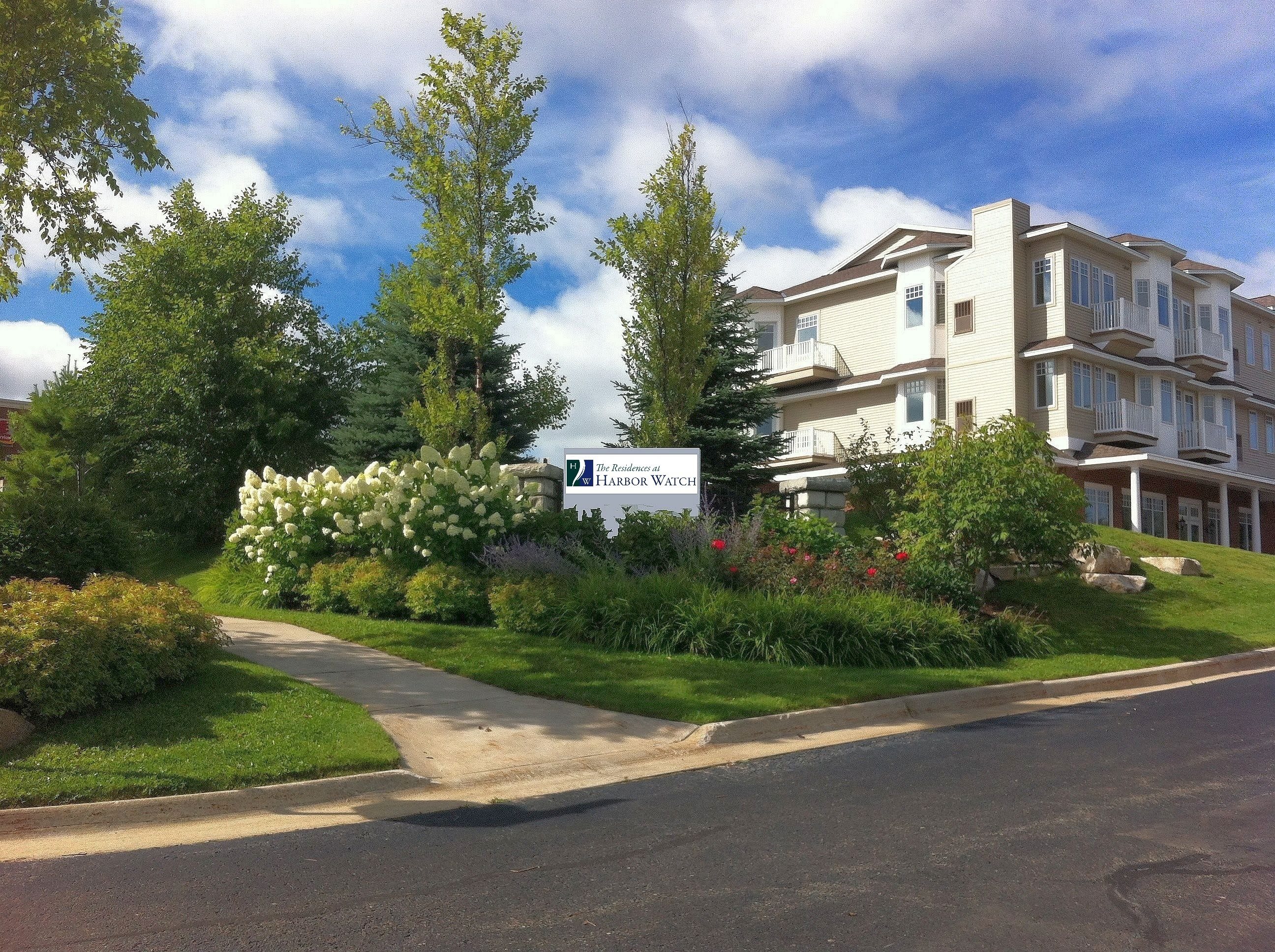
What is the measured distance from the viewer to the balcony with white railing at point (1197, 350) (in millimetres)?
34656

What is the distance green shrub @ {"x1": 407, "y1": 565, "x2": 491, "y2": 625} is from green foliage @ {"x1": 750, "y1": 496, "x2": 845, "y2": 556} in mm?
4328

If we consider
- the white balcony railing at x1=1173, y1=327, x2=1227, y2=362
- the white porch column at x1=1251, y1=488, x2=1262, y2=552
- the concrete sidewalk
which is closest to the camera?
the concrete sidewalk

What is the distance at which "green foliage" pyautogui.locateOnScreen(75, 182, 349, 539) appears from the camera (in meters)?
25.3

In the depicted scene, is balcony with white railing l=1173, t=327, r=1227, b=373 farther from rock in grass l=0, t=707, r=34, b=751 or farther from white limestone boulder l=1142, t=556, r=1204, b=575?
rock in grass l=0, t=707, r=34, b=751

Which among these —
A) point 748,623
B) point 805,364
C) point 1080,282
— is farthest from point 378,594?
point 1080,282

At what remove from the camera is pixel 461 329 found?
16578mm

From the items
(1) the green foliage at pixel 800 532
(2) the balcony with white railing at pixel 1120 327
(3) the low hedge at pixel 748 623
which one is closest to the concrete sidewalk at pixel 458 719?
(3) the low hedge at pixel 748 623

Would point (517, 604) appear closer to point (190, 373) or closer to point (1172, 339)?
point (190, 373)

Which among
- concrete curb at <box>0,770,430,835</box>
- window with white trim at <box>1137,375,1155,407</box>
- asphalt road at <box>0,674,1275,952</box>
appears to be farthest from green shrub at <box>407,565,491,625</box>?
window with white trim at <box>1137,375,1155,407</box>

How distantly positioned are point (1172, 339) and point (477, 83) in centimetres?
2656

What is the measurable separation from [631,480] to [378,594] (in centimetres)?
426

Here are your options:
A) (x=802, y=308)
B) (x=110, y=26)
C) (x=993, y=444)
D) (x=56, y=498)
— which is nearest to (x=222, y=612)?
(x=56, y=498)

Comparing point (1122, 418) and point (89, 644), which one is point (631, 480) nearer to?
point (89, 644)

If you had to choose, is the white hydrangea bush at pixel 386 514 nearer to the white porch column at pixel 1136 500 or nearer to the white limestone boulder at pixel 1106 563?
the white limestone boulder at pixel 1106 563
